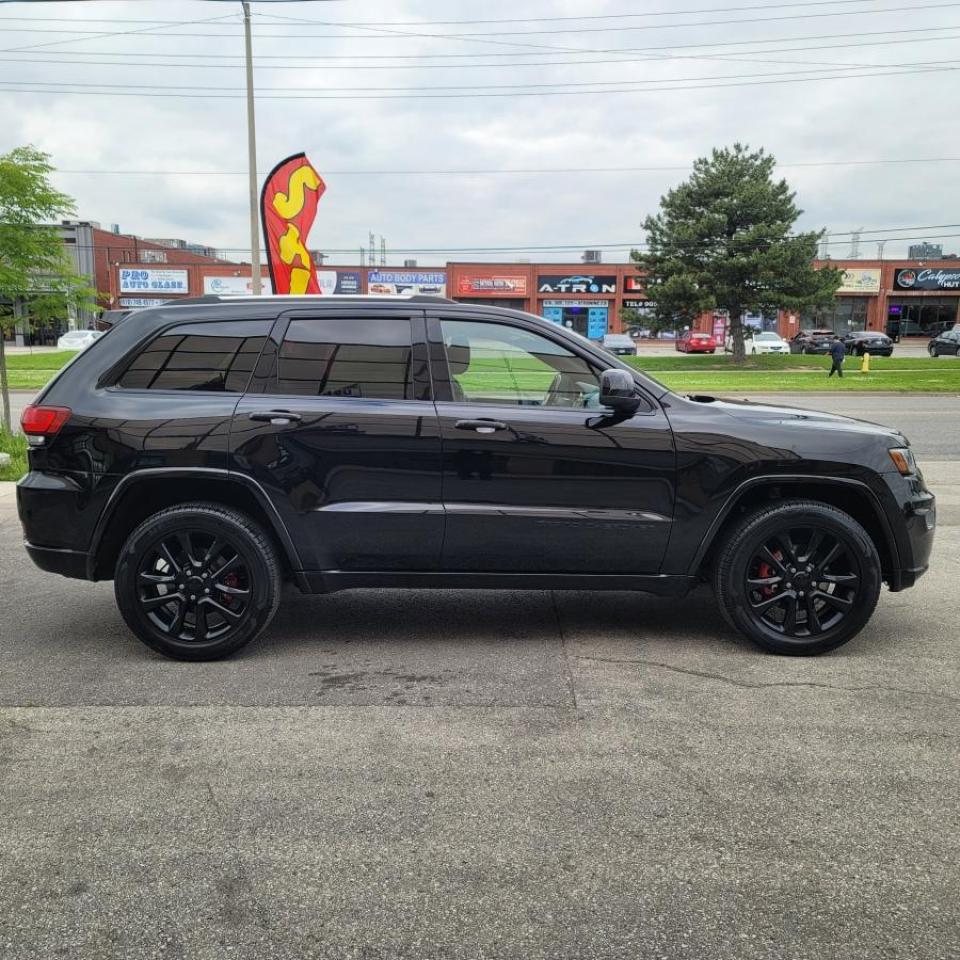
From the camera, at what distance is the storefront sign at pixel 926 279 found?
6400 centimetres

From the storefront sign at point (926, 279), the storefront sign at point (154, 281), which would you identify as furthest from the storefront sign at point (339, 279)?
the storefront sign at point (926, 279)

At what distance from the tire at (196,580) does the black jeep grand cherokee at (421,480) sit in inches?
0.4

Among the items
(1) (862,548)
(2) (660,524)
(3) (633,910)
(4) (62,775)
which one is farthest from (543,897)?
(1) (862,548)

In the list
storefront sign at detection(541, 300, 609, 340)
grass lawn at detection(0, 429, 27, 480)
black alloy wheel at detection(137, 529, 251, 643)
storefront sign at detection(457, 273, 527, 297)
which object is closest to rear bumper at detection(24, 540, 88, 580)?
black alloy wheel at detection(137, 529, 251, 643)

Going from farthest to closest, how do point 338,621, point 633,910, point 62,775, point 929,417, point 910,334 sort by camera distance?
1. point 910,334
2. point 929,417
3. point 338,621
4. point 62,775
5. point 633,910

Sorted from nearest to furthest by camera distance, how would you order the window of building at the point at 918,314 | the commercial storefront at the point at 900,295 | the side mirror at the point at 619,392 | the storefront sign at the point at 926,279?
the side mirror at the point at 619,392, the storefront sign at the point at 926,279, the commercial storefront at the point at 900,295, the window of building at the point at 918,314

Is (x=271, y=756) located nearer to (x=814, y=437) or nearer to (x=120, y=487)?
(x=120, y=487)

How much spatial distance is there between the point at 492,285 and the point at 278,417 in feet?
195

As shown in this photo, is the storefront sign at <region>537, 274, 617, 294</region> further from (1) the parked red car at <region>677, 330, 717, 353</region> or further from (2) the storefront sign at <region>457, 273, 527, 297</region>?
(1) the parked red car at <region>677, 330, 717, 353</region>

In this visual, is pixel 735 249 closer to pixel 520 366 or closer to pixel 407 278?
pixel 407 278

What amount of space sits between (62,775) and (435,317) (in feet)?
8.88

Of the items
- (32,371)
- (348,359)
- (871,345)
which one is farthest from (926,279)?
(348,359)

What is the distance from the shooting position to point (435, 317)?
176 inches

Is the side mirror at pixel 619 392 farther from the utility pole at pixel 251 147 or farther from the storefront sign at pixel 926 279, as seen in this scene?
the storefront sign at pixel 926 279
